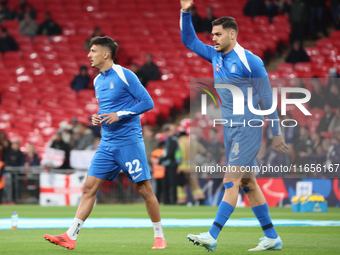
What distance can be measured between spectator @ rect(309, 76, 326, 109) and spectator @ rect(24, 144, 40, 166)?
8.06 meters

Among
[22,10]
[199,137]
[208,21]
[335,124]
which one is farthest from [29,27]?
[335,124]

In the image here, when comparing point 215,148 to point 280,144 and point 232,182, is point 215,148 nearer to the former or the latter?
point 280,144

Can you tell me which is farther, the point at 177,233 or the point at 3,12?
the point at 3,12

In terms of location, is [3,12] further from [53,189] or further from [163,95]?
[53,189]

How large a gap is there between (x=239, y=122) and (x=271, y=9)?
16660 millimetres

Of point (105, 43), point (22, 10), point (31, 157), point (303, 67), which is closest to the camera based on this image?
point (105, 43)

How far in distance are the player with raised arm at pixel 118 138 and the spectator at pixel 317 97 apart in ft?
30.0

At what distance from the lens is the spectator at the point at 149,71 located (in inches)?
751

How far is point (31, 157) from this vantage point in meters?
16.5

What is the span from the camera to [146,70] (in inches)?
758

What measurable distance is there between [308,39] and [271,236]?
1659cm

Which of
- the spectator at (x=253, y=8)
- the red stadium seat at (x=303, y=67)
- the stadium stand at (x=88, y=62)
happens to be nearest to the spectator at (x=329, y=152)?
the stadium stand at (x=88, y=62)

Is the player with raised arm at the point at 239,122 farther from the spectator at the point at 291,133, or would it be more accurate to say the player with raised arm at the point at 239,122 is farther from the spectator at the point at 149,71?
the spectator at the point at 149,71

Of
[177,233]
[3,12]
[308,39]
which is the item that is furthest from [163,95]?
[177,233]
